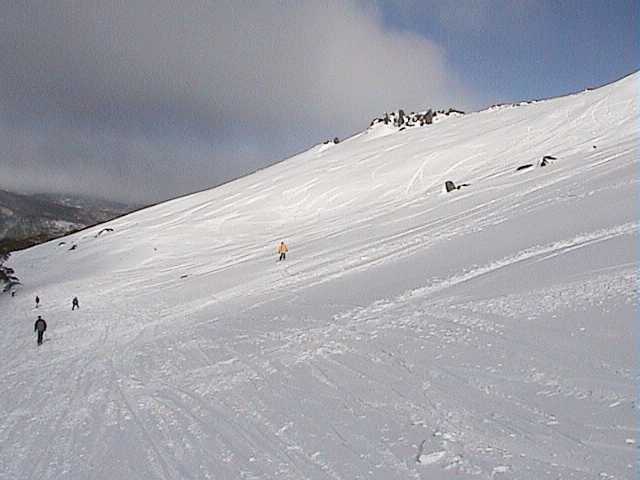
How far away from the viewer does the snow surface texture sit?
21.3 ft

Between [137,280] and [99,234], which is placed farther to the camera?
[99,234]

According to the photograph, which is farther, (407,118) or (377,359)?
(407,118)

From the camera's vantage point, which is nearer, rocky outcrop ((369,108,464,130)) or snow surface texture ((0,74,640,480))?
snow surface texture ((0,74,640,480))

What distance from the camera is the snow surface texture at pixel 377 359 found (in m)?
6.50

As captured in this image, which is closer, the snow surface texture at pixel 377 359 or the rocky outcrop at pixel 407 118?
the snow surface texture at pixel 377 359

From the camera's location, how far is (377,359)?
10266 millimetres

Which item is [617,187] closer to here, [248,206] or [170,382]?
[170,382]

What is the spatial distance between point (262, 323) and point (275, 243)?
24.0 metres

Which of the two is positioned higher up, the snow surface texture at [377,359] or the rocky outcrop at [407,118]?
the rocky outcrop at [407,118]

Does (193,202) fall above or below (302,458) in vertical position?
above

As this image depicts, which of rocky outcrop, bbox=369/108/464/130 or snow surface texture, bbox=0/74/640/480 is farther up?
rocky outcrop, bbox=369/108/464/130

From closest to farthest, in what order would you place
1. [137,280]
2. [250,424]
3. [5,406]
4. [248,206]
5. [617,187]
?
[250,424]
[5,406]
[617,187]
[137,280]
[248,206]

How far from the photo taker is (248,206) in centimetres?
6606

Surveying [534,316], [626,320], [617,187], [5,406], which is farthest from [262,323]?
[617,187]
